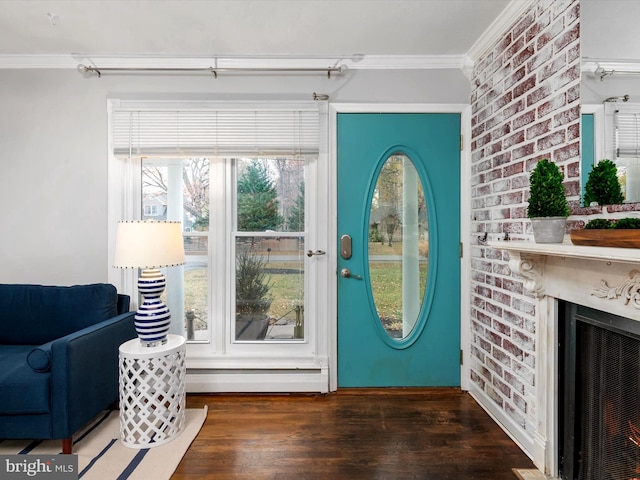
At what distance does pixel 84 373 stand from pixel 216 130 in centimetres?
176

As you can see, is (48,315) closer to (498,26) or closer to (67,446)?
(67,446)

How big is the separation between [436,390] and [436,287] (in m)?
0.77

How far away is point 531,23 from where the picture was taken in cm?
195

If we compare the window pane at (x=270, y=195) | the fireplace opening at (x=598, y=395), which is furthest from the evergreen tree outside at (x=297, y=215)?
the fireplace opening at (x=598, y=395)

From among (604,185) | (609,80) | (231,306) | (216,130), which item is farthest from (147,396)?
(609,80)

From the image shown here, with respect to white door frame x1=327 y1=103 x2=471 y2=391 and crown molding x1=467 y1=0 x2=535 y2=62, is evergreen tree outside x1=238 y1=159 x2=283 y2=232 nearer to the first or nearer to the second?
white door frame x1=327 y1=103 x2=471 y2=391

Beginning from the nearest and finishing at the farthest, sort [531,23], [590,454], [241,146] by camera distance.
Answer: [590,454] < [531,23] < [241,146]

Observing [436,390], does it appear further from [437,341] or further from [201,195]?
[201,195]

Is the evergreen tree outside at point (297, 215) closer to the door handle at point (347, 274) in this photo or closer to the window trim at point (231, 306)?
the window trim at point (231, 306)

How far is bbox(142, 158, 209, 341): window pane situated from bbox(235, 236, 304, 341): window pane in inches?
11.0

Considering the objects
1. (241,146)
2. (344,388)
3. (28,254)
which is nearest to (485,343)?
(344,388)

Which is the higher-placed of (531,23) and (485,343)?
(531,23)

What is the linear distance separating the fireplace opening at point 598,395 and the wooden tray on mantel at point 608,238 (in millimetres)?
343

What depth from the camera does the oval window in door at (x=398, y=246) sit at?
2781mm
